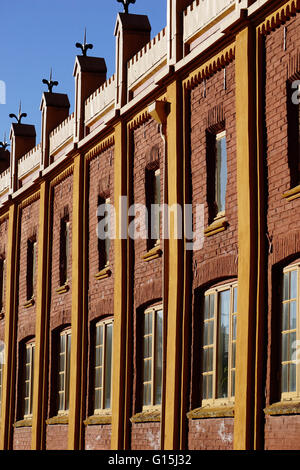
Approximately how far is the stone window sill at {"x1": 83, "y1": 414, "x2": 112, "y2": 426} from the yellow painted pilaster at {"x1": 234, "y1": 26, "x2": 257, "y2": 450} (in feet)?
19.0

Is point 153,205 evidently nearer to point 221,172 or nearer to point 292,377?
point 221,172

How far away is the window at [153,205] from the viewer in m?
20.6

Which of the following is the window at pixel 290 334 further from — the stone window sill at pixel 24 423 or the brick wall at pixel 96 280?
the stone window sill at pixel 24 423

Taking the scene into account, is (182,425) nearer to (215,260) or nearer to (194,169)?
(215,260)

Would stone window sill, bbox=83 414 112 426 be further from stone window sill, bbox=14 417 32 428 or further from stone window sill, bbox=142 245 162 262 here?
stone window sill, bbox=14 417 32 428

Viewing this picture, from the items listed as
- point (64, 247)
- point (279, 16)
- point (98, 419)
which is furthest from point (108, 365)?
point (279, 16)

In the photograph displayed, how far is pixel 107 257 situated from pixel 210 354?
5.87 m

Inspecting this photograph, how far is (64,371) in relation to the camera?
25.0 meters

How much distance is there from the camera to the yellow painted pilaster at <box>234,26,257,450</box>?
16172 millimetres

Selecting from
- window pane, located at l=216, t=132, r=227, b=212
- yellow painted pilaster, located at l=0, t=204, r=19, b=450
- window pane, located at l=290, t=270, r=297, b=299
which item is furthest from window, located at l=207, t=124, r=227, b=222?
yellow painted pilaster, located at l=0, t=204, r=19, b=450

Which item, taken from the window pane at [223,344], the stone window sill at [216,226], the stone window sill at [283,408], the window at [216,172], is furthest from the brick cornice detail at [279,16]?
the stone window sill at [283,408]

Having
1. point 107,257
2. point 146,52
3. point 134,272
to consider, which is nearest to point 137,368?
point 134,272

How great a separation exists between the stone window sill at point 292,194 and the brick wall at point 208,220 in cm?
170

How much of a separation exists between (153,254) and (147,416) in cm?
310
